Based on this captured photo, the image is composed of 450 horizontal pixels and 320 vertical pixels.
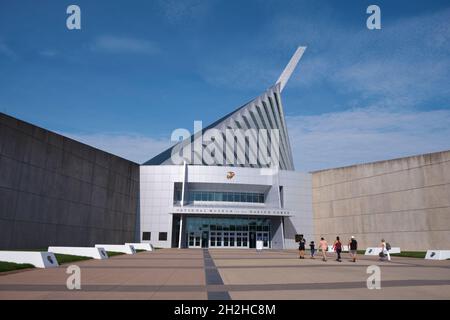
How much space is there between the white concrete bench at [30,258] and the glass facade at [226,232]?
92.8 feet

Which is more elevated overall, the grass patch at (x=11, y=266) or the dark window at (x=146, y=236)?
the dark window at (x=146, y=236)

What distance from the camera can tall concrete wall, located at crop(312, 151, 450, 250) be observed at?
3017 centimetres

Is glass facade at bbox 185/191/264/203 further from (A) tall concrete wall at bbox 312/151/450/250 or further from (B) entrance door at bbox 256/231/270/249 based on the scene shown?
(A) tall concrete wall at bbox 312/151/450/250

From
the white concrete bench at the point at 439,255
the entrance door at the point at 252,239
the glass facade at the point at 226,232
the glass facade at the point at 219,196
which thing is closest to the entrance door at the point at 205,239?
the glass facade at the point at 226,232

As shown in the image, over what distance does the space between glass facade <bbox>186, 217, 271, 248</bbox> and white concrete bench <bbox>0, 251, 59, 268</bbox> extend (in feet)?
92.8

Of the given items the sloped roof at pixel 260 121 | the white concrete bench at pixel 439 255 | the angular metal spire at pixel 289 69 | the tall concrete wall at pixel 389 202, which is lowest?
the white concrete bench at pixel 439 255

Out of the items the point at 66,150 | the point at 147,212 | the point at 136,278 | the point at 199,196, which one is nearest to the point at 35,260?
the point at 136,278

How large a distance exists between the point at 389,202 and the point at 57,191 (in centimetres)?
2960

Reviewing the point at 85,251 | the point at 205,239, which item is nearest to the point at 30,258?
the point at 85,251

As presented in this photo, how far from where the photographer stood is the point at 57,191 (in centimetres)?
2805

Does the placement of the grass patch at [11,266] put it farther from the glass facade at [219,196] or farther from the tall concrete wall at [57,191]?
the glass facade at [219,196]

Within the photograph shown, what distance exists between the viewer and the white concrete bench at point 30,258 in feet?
45.5

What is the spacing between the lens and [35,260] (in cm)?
1395
